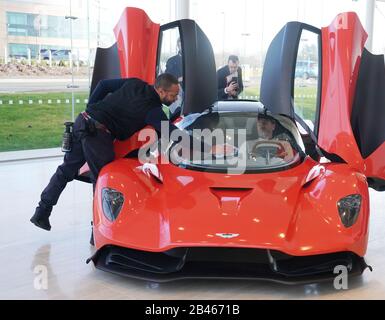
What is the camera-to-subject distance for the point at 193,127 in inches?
139

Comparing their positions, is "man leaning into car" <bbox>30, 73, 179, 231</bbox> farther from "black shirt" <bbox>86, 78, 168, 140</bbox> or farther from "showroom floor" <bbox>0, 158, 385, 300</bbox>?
"showroom floor" <bbox>0, 158, 385, 300</bbox>

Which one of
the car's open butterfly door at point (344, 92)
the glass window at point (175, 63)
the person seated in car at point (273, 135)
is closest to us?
the person seated in car at point (273, 135)

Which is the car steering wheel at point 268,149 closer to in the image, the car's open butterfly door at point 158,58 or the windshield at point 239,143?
the windshield at point 239,143

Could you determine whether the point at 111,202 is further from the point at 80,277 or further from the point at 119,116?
the point at 119,116

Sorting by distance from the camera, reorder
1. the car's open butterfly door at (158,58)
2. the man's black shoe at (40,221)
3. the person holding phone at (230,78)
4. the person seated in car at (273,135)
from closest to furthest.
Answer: the person seated in car at (273,135), the man's black shoe at (40,221), the car's open butterfly door at (158,58), the person holding phone at (230,78)

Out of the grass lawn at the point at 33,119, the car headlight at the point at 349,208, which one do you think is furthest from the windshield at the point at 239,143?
the grass lawn at the point at 33,119

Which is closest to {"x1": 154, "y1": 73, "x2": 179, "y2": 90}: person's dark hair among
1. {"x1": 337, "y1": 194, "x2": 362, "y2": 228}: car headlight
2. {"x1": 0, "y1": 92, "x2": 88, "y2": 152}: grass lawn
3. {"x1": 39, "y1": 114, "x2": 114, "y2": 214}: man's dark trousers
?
{"x1": 39, "y1": 114, "x2": 114, "y2": 214}: man's dark trousers

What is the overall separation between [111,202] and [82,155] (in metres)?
0.89

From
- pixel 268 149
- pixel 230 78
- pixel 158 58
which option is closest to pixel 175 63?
pixel 158 58

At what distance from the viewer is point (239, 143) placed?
132 inches

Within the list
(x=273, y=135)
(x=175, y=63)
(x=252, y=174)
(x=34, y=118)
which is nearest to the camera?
(x=252, y=174)

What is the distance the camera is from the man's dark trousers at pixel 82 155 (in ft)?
11.6

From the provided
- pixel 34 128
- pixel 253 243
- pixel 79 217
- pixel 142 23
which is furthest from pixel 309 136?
pixel 34 128
